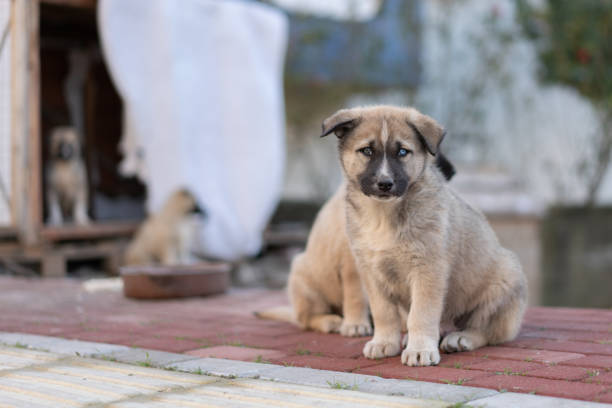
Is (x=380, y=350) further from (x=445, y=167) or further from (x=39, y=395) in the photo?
(x=39, y=395)

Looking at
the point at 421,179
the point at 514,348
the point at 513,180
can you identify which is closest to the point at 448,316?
the point at 514,348

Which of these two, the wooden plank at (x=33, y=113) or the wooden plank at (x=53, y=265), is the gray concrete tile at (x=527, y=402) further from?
the wooden plank at (x=53, y=265)

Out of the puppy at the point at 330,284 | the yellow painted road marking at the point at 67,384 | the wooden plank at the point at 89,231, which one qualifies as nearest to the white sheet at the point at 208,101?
the wooden plank at the point at 89,231

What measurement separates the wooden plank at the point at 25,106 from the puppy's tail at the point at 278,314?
3.70m

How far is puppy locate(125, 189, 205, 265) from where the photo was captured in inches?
315

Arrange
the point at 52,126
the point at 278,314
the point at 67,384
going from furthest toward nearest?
the point at 52,126, the point at 278,314, the point at 67,384

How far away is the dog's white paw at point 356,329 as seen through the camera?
12.2 feet

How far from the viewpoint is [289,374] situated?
2811mm

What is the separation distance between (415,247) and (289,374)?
0.74 metres

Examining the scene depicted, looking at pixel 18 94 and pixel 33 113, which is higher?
pixel 18 94

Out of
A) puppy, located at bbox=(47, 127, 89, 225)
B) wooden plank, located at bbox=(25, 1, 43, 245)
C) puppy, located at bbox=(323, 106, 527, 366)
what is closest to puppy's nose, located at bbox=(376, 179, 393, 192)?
puppy, located at bbox=(323, 106, 527, 366)

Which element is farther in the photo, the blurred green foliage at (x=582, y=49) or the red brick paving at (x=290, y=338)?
the blurred green foliage at (x=582, y=49)

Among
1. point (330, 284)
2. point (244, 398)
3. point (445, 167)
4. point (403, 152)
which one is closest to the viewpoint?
point (244, 398)

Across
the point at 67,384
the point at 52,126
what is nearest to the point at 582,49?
the point at 52,126
